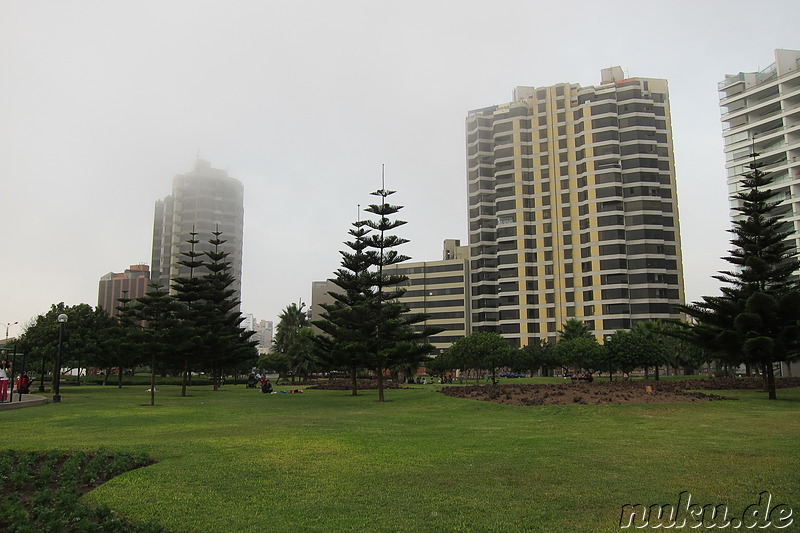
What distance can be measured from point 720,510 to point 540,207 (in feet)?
301

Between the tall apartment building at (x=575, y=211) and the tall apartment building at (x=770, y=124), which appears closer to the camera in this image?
the tall apartment building at (x=770, y=124)

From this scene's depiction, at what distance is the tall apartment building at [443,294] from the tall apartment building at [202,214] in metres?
25.4

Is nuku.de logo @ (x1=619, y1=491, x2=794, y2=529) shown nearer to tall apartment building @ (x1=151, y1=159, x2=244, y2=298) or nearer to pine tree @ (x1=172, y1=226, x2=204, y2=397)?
pine tree @ (x1=172, y1=226, x2=204, y2=397)

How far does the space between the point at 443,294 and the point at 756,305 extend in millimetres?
81236

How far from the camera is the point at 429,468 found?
888cm

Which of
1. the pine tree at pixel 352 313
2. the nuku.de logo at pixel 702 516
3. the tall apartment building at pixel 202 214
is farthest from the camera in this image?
the tall apartment building at pixel 202 214

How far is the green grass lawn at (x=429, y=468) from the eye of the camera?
627 centimetres

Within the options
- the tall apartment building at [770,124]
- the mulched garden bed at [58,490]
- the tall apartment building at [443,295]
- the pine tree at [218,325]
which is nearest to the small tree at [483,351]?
the pine tree at [218,325]

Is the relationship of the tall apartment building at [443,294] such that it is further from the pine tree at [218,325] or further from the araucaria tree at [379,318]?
the araucaria tree at [379,318]

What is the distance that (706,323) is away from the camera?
27.0 metres

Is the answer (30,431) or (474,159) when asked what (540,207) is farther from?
(30,431)

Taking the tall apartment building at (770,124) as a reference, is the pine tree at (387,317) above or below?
below

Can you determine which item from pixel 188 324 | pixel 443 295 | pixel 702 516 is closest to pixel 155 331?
pixel 188 324

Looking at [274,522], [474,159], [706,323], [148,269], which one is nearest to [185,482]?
[274,522]
